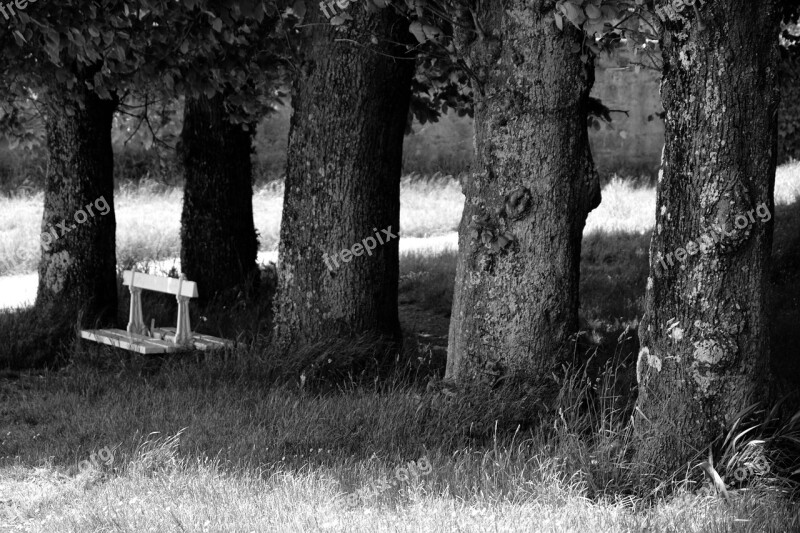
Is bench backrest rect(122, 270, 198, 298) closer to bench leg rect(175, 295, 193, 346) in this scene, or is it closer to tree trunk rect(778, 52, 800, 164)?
bench leg rect(175, 295, 193, 346)

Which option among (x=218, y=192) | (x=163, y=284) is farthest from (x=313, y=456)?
(x=218, y=192)

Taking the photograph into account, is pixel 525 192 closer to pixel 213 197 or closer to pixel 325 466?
pixel 325 466

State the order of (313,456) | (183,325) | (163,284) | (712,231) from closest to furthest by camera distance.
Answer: (712,231)
(313,456)
(183,325)
(163,284)

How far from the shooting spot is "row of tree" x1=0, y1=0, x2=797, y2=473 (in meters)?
5.23

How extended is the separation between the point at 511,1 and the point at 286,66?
3.89 m

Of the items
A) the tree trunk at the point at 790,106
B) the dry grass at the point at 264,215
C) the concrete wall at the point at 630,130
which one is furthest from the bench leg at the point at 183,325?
the concrete wall at the point at 630,130

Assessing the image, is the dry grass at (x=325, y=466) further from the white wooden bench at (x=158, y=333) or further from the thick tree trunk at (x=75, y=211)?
the thick tree trunk at (x=75, y=211)

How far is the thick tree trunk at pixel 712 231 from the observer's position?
16.9ft

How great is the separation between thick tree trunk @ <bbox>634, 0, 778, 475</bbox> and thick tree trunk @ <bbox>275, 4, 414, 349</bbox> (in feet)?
10.7

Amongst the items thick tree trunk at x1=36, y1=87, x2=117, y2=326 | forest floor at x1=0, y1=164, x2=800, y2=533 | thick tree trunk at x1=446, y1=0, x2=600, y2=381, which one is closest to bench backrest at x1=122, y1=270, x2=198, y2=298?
forest floor at x1=0, y1=164, x2=800, y2=533

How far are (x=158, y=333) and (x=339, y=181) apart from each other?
227 cm

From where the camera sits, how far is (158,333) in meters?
8.81

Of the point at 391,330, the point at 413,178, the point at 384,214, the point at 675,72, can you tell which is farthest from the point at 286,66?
the point at 413,178

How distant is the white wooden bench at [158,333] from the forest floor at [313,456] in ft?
0.55
